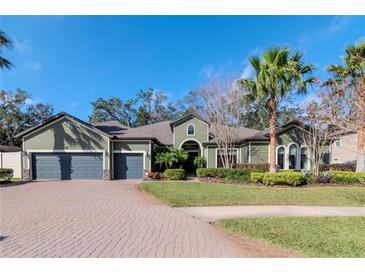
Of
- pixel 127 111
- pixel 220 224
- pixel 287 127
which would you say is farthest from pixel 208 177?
pixel 127 111

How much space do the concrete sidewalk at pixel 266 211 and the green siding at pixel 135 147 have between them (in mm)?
9646

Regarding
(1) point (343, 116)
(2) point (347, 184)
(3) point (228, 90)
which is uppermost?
(3) point (228, 90)

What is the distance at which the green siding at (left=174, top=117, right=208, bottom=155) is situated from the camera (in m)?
19.7

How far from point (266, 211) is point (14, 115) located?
38925 mm

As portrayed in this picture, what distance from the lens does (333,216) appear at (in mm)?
6672

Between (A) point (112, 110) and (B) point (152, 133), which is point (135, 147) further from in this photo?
(A) point (112, 110)

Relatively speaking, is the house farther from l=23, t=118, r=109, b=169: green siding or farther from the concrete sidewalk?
the concrete sidewalk

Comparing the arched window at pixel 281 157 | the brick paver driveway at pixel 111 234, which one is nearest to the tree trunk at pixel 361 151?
the arched window at pixel 281 157

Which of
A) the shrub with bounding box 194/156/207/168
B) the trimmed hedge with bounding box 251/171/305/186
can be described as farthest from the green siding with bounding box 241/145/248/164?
the trimmed hedge with bounding box 251/171/305/186

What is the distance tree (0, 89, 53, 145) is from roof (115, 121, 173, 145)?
23.6 m

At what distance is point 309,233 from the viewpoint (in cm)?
509

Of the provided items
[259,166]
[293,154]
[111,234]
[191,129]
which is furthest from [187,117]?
[111,234]

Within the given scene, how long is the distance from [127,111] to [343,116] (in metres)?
33.6

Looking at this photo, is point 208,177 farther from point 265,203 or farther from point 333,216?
point 333,216
